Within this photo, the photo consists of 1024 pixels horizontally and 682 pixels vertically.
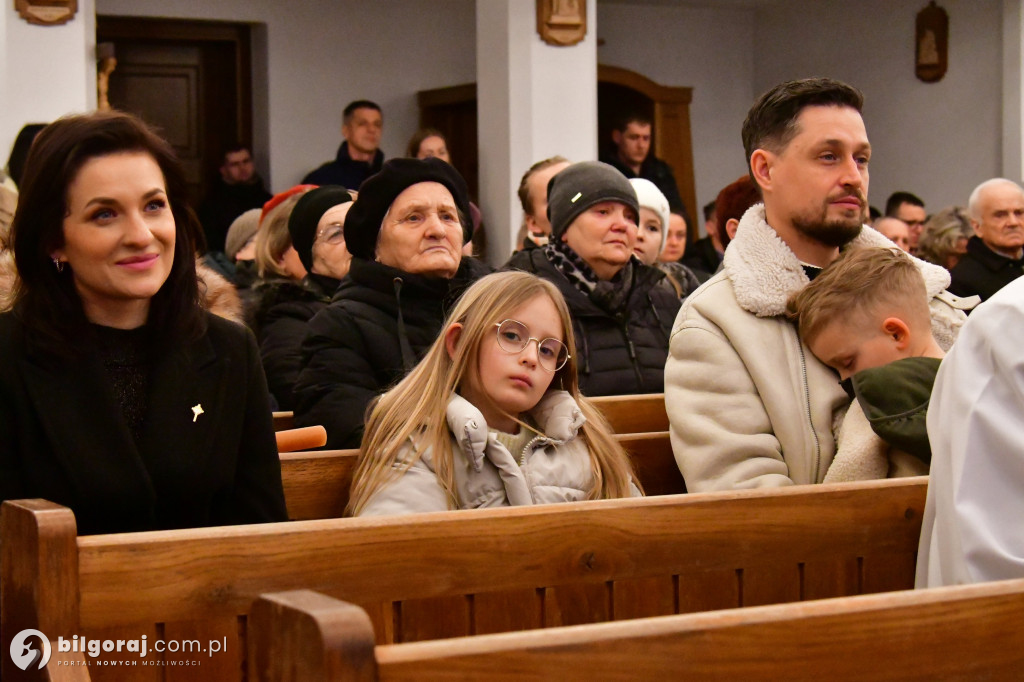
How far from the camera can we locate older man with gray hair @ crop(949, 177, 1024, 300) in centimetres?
736

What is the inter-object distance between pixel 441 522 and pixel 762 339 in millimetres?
1097

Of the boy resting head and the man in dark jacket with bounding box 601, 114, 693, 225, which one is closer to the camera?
the boy resting head

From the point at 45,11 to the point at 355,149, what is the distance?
2.37 m

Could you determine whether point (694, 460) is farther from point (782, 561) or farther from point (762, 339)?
point (782, 561)

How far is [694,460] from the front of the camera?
9.11 ft

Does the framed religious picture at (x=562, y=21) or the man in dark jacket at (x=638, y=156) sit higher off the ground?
the framed religious picture at (x=562, y=21)

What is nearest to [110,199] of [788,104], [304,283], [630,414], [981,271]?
[788,104]

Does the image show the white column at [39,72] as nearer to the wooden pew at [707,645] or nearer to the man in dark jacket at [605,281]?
the man in dark jacket at [605,281]

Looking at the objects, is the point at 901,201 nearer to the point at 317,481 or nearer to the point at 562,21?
the point at 562,21

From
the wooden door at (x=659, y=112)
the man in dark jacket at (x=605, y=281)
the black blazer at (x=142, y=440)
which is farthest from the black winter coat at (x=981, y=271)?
the black blazer at (x=142, y=440)

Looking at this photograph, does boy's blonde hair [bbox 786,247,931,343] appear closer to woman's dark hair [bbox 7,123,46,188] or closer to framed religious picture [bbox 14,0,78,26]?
woman's dark hair [bbox 7,123,46,188]

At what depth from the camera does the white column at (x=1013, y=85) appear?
10391 millimetres

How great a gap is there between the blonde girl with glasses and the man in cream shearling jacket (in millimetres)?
223

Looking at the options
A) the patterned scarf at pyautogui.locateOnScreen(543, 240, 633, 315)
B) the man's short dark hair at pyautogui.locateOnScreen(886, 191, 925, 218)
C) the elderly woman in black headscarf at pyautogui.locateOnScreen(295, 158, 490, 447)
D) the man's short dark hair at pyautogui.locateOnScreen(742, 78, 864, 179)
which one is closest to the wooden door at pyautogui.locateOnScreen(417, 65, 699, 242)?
the man's short dark hair at pyautogui.locateOnScreen(886, 191, 925, 218)
